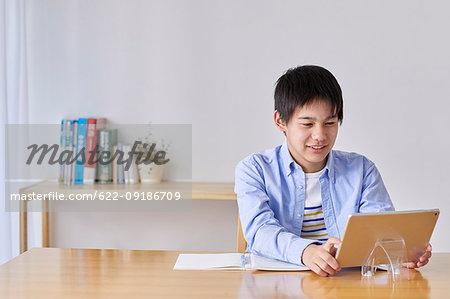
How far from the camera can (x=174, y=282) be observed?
1.31 m

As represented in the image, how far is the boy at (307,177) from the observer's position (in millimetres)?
1632

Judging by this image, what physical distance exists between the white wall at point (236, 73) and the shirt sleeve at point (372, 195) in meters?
1.14

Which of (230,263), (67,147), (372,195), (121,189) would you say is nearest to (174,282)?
(230,263)

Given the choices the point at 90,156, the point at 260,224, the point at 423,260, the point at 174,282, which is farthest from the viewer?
the point at 90,156

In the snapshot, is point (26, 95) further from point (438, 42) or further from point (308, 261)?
point (438, 42)

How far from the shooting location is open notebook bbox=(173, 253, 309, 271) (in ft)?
4.67

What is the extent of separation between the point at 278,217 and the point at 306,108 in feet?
1.16

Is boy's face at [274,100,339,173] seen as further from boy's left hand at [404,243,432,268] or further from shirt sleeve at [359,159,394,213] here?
boy's left hand at [404,243,432,268]

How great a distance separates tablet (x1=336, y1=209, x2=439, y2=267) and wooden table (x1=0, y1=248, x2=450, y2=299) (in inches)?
2.1

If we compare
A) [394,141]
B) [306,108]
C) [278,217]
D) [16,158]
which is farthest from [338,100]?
[16,158]

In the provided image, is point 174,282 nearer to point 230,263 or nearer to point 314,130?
point 230,263

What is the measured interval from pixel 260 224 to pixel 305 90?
1.41 feet

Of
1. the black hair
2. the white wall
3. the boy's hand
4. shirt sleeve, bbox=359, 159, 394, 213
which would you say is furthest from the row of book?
the boy's hand

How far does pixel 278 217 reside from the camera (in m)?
1.70
